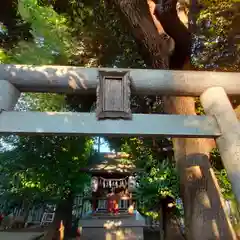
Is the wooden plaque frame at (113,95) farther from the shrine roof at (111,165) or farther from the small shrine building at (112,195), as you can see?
the shrine roof at (111,165)

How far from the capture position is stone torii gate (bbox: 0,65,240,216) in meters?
3.37

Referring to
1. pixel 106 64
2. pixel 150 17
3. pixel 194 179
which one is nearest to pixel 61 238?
pixel 106 64

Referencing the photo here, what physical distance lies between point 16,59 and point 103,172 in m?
6.06

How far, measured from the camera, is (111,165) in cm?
1236

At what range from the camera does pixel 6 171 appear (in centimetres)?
1038

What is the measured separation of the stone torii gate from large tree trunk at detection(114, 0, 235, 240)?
1.45 m

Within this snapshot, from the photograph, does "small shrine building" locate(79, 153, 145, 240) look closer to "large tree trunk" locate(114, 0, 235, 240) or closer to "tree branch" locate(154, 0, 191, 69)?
"large tree trunk" locate(114, 0, 235, 240)

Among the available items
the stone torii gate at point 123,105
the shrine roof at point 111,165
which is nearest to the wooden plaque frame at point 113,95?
the stone torii gate at point 123,105

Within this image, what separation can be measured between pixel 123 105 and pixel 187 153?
7.03 feet

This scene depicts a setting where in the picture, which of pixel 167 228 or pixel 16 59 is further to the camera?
pixel 16 59

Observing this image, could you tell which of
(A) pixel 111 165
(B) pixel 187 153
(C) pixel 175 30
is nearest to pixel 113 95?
(B) pixel 187 153

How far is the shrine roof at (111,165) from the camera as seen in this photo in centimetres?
1211

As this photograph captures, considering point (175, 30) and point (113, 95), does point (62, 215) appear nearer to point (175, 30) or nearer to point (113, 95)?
point (175, 30)

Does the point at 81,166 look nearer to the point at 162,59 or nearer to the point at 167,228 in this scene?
the point at 167,228
